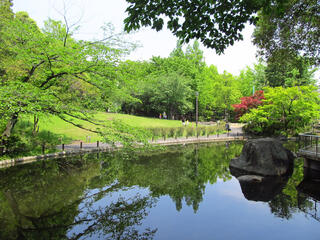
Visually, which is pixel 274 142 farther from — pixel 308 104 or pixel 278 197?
pixel 308 104

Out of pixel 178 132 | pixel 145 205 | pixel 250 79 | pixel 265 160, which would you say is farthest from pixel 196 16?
pixel 250 79

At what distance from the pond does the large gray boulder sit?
0.82m

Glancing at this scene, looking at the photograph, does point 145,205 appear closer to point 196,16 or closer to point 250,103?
point 196,16

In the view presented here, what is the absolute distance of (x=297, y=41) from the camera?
46.2ft

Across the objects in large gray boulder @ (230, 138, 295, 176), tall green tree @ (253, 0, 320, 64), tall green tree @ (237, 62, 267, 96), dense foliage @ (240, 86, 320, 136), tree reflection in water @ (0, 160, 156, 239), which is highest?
tall green tree @ (237, 62, 267, 96)

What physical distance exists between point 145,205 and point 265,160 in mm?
7992

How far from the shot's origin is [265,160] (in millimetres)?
13500

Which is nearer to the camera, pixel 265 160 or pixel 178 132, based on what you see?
pixel 265 160

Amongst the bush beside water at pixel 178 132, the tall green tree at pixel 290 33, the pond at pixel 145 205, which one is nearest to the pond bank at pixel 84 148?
the pond at pixel 145 205

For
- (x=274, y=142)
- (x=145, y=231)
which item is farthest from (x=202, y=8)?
(x=274, y=142)

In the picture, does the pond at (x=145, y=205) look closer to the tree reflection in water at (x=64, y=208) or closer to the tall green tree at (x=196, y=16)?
the tree reflection in water at (x=64, y=208)

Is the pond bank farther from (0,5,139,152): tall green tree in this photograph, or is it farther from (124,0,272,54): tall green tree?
(124,0,272,54): tall green tree

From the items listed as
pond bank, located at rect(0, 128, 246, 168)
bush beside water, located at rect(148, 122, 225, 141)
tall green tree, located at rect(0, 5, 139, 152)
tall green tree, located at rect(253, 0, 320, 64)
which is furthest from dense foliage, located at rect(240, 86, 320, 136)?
tall green tree, located at rect(0, 5, 139, 152)

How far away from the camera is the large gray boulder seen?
1328cm
